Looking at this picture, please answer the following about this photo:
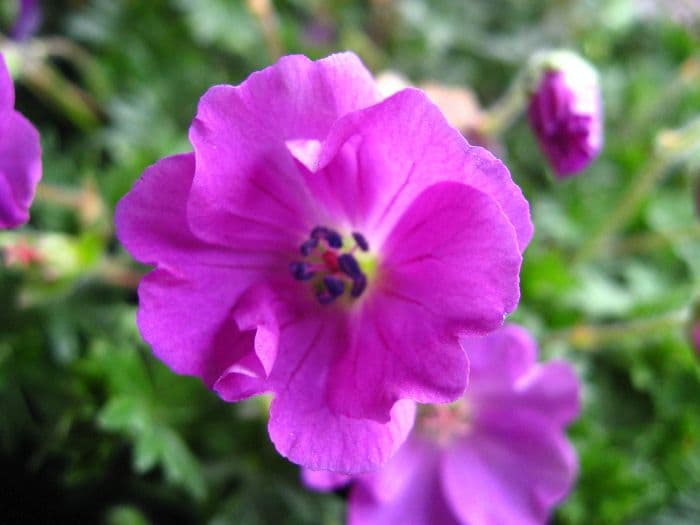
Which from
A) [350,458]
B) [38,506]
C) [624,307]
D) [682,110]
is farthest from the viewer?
[682,110]

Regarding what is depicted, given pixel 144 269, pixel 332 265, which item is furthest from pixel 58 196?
pixel 332 265

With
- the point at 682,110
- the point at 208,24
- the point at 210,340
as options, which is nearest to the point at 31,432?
the point at 210,340

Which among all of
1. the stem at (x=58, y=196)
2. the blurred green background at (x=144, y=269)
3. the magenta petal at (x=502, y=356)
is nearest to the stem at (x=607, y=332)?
the blurred green background at (x=144, y=269)

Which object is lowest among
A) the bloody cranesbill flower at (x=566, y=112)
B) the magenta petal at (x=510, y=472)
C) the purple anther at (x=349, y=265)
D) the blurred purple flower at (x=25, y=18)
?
the magenta petal at (x=510, y=472)

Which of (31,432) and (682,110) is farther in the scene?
(682,110)

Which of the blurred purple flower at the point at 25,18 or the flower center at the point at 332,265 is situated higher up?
the blurred purple flower at the point at 25,18

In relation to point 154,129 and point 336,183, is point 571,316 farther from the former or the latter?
point 154,129

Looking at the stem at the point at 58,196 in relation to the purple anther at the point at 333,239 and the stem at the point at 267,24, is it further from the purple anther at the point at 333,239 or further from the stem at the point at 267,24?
the purple anther at the point at 333,239
